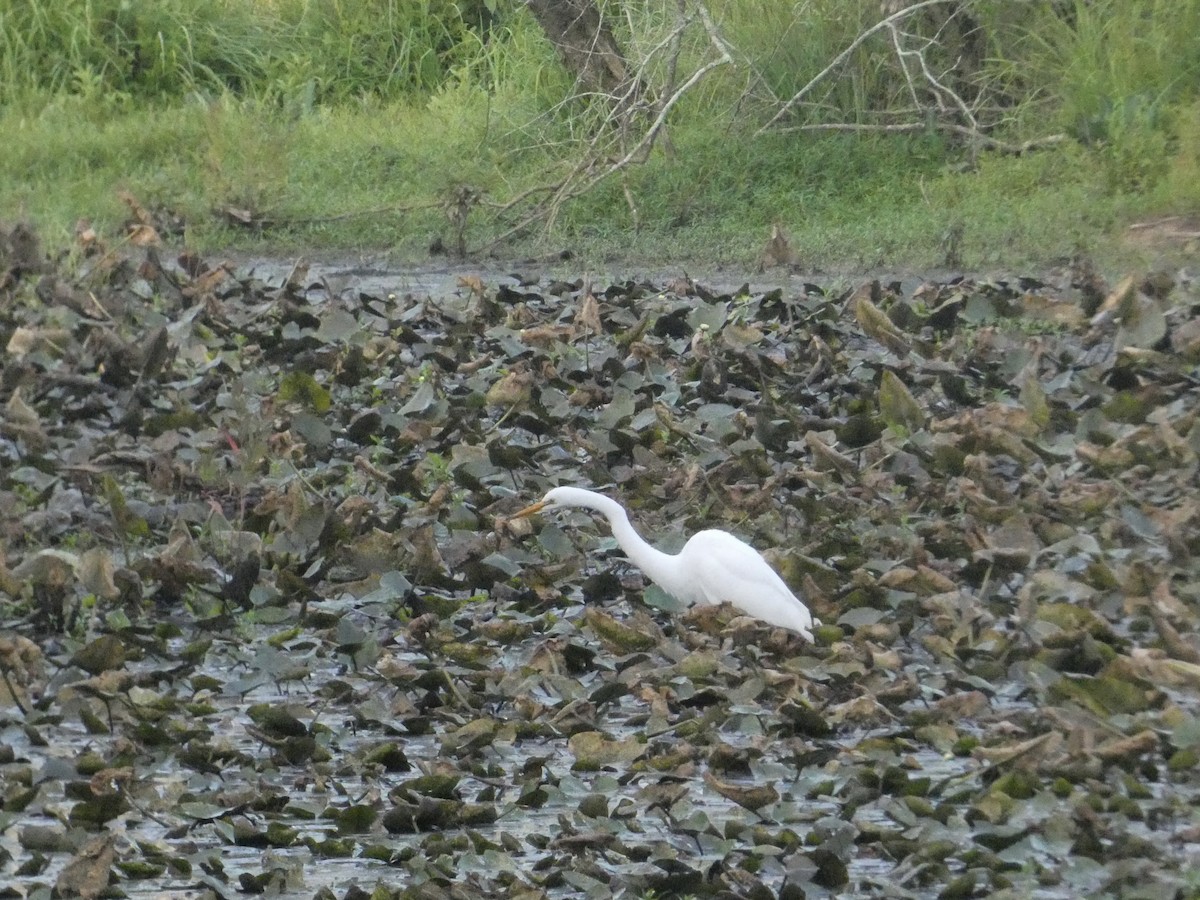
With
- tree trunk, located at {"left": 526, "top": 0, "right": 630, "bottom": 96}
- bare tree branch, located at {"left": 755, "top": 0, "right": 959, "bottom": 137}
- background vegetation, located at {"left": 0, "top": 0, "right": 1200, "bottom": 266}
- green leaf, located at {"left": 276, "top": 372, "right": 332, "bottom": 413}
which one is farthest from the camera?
tree trunk, located at {"left": 526, "top": 0, "right": 630, "bottom": 96}

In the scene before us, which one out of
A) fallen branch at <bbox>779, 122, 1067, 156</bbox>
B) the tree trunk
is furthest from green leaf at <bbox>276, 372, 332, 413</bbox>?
the tree trunk

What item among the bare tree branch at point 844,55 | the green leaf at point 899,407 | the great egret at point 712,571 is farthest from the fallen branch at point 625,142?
the great egret at point 712,571

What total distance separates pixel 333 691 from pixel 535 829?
0.76m

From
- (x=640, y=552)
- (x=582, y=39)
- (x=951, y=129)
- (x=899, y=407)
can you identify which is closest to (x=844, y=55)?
(x=951, y=129)

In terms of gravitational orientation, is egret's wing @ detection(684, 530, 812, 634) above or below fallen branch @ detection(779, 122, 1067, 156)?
below

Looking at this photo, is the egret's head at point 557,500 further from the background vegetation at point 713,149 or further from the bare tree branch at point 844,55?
the bare tree branch at point 844,55

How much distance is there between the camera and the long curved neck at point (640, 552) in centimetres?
444

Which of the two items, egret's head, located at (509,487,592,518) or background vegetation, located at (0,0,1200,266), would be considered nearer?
egret's head, located at (509,487,592,518)

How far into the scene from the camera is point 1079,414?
5395 millimetres

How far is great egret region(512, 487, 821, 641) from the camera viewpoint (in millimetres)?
4113

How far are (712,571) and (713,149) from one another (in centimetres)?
537

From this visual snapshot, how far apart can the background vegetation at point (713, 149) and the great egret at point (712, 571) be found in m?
3.64

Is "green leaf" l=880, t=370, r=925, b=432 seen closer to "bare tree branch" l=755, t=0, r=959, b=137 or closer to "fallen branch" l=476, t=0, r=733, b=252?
"fallen branch" l=476, t=0, r=733, b=252

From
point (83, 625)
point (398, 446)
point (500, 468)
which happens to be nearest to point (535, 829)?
point (83, 625)
